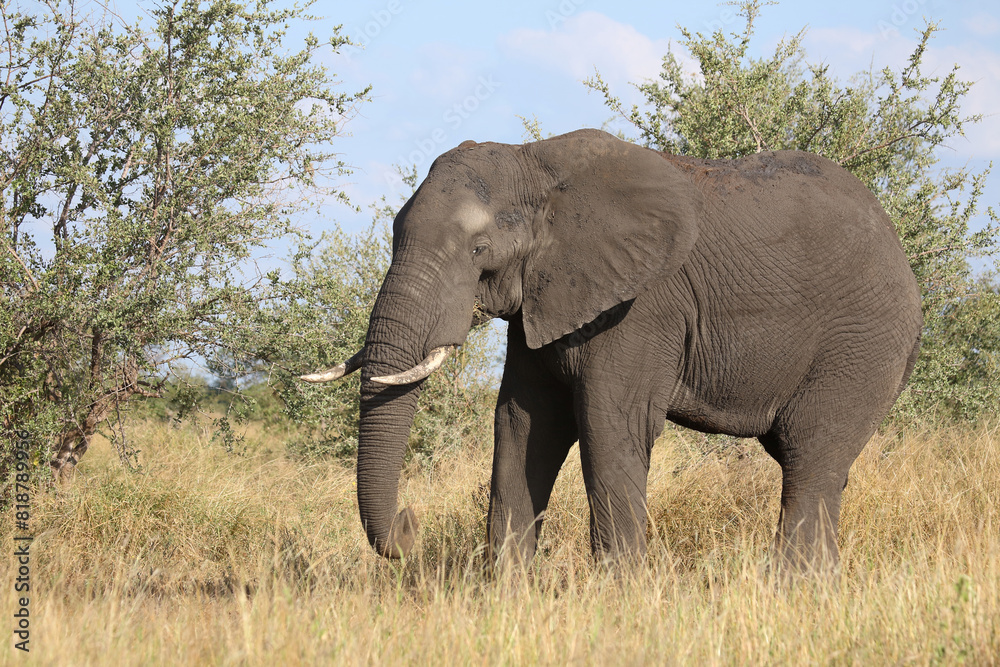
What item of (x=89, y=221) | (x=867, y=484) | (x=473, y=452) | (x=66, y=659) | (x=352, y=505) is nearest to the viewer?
(x=66, y=659)

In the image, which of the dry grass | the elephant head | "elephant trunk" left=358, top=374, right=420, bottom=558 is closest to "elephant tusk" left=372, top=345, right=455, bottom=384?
the elephant head

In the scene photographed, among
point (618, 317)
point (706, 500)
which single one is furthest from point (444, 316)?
point (706, 500)

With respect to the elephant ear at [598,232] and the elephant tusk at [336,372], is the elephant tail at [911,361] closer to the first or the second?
the elephant ear at [598,232]

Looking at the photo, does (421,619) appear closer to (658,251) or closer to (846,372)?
(658,251)

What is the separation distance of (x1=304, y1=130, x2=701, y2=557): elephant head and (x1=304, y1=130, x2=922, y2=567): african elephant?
0.03ft

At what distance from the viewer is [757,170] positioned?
560 cm

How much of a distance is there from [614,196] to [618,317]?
2.15 feet

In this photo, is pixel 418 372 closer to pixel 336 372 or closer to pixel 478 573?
pixel 336 372

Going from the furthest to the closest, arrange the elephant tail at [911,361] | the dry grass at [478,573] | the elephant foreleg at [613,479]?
the elephant tail at [911,361], the elephant foreleg at [613,479], the dry grass at [478,573]

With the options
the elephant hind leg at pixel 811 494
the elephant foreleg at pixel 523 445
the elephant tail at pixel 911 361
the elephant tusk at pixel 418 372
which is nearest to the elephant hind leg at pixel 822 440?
the elephant hind leg at pixel 811 494

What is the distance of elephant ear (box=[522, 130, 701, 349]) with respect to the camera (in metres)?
5.07

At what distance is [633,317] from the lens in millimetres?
5188

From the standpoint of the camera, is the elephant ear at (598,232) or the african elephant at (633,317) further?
the elephant ear at (598,232)

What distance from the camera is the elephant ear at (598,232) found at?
16.6 ft
